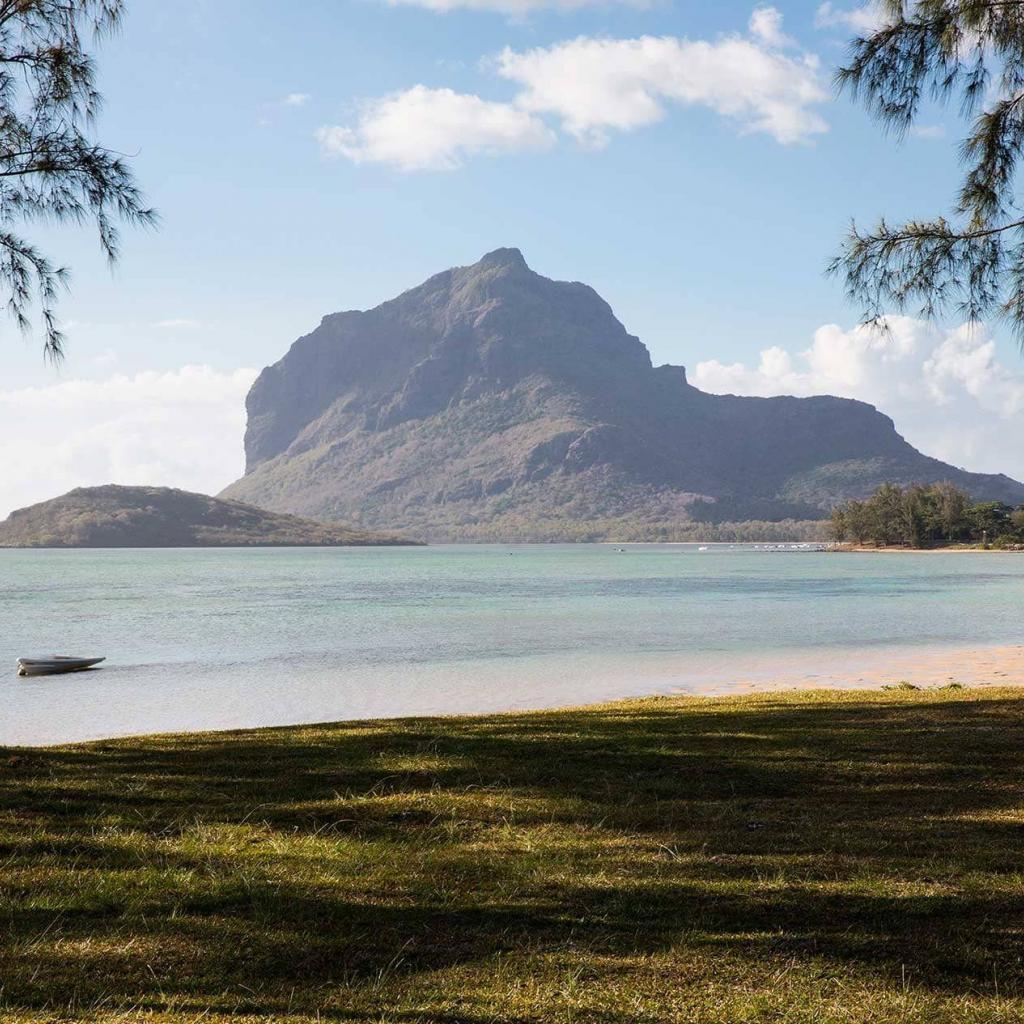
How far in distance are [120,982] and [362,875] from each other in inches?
54.0

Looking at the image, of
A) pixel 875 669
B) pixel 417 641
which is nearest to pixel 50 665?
pixel 417 641

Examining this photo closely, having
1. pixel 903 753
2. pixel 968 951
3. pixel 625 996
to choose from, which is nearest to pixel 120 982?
pixel 625 996

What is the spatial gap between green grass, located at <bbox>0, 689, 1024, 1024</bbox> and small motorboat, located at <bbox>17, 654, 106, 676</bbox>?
1741cm

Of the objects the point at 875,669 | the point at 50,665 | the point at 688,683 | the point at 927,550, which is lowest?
the point at 927,550

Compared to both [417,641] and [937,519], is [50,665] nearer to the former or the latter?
[417,641]

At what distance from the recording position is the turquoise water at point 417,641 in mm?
18453

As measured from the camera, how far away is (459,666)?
23750 mm

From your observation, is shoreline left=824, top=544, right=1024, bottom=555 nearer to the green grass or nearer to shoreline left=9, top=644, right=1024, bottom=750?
shoreline left=9, top=644, right=1024, bottom=750

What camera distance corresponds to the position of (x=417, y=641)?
1193 inches

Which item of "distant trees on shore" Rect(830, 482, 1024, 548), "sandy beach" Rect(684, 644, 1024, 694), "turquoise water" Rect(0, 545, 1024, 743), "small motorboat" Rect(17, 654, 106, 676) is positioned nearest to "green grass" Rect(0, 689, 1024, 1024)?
"turquoise water" Rect(0, 545, 1024, 743)

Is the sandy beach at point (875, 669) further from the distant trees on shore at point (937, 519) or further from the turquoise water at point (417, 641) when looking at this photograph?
the distant trees on shore at point (937, 519)

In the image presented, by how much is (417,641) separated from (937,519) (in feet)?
418

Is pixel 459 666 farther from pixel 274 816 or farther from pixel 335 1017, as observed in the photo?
pixel 335 1017

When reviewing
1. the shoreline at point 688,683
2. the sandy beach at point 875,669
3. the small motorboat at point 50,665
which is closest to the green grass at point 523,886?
the shoreline at point 688,683
